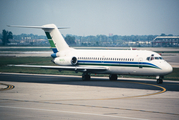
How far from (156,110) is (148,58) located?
14.5 meters

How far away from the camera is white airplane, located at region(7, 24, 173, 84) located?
101ft

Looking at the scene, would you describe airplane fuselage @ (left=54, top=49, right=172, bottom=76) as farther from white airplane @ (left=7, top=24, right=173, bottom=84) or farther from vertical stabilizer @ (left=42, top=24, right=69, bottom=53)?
vertical stabilizer @ (left=42, top=24, right=69, bottom=53)

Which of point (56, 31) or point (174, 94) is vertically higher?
point (56, 31)

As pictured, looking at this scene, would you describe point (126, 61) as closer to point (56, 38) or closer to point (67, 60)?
point (67, 60)

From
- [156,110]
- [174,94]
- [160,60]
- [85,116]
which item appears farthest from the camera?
[160,60]

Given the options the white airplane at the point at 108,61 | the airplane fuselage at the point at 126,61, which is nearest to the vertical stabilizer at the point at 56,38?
the white airplane at the point at 108,61

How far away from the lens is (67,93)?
23.7 meters

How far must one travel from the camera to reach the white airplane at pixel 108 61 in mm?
30734

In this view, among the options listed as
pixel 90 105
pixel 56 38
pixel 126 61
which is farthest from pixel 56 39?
pixel 90 105

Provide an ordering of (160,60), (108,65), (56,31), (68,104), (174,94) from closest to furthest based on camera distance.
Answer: (68,104), (174,94), (160,60), (108,65), (56,31)

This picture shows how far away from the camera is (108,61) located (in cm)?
3362

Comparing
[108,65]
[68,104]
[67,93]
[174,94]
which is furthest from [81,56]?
[68,104]

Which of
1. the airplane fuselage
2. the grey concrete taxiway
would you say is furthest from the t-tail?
the grey concrete taxiway

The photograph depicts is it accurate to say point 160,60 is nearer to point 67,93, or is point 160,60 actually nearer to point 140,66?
point 140,66
